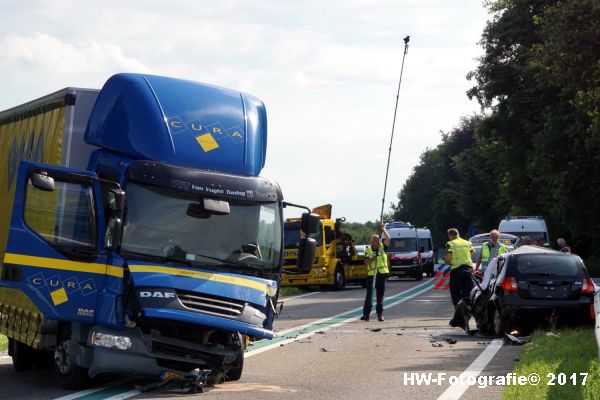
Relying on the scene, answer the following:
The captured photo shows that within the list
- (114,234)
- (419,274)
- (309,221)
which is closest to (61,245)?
(114,234)

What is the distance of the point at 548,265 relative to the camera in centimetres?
1881

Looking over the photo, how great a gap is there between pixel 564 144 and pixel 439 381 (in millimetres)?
29485

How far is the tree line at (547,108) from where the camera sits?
33031 mm

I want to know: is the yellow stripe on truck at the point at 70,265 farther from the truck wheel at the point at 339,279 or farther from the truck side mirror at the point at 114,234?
the truck wheel at the point at 339,279

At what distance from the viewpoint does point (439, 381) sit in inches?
503

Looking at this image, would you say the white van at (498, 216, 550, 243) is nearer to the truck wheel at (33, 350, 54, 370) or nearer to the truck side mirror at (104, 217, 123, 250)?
the truck wheel at (33, 350, 54, 370)

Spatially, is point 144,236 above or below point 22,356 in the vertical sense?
above

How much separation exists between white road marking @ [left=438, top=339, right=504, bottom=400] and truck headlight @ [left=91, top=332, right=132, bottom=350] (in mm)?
3002

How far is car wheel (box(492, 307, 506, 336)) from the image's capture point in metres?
18.6

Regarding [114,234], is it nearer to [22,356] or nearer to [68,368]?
[68,368]

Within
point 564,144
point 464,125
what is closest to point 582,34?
point 564,144

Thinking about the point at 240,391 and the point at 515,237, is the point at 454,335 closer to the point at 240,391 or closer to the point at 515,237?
the point at 240,391

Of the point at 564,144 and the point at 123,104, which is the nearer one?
the point at 123,104

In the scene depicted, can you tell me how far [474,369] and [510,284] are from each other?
15.8 feet
